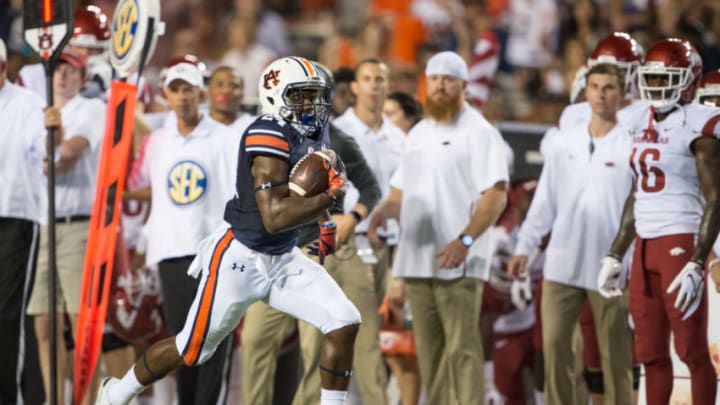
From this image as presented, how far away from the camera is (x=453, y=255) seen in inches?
320

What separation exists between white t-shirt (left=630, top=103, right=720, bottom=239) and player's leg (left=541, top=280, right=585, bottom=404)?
805 millimetres

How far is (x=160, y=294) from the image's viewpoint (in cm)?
898

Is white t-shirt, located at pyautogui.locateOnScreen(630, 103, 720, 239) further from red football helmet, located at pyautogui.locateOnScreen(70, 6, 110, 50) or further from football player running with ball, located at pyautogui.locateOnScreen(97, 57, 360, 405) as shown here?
red football helmet, located at pyautogui.locateOnScreen(70, 6, 110, 50)

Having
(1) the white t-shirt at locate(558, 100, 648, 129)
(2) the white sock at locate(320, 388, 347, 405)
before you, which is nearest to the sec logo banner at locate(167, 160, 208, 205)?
(2) the white sock at locate(320, 388, 347, 405)

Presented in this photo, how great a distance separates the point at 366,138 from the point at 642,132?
6.34ft

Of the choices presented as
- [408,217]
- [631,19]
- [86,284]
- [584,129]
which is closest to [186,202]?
[86,284]

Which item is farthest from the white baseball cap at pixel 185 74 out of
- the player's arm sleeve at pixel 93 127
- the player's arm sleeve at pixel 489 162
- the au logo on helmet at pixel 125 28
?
the player's arm sleeve at pixel 489 162

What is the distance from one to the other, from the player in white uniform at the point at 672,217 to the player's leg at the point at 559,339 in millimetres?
648

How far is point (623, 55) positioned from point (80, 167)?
11.0 ft

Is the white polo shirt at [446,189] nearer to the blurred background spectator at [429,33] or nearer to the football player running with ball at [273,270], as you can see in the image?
the football player running with ball at [273,270]

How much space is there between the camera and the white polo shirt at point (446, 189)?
8.31 metres

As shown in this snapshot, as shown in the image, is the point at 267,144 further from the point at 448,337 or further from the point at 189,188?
the point at 448,337

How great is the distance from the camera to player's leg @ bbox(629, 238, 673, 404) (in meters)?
7.47

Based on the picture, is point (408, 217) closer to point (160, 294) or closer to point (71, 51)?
point (160, 294)
